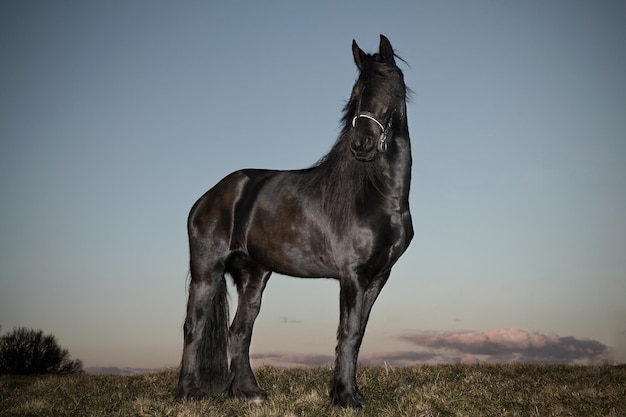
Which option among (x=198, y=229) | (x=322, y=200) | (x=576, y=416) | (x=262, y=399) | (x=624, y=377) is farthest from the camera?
(x=624, y=377)

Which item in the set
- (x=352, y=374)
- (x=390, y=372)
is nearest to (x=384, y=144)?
(x=352, y=374)

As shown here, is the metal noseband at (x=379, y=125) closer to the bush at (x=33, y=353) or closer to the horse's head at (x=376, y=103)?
the horse's head at (x=376, y=103)

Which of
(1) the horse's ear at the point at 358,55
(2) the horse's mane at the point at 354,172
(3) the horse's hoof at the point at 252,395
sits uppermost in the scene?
(1) the horse's ear at the point at 358,55

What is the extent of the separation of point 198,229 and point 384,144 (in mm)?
3082

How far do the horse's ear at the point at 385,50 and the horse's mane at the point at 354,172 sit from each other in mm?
94

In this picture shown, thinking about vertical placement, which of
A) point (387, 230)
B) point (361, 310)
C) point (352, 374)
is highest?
point (387, 230)

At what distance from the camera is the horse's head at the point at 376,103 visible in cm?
653

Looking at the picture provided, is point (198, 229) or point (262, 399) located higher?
point (198, 229)

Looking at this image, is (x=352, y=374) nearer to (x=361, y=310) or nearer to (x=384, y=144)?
(x=361, y=310)

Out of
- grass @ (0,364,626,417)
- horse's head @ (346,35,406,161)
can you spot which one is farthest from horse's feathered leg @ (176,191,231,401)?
horse's head @ (346,35,406,161)

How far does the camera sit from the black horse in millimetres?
6680

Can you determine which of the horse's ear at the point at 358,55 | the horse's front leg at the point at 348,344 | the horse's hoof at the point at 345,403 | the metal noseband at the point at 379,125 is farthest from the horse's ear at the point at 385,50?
the horse's hoof at the point at 345,403

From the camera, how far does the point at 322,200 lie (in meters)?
A: 7.22

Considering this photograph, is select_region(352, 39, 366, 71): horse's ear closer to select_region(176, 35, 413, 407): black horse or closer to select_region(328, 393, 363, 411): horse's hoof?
select_region(176, 35, 413, 407): black horse
